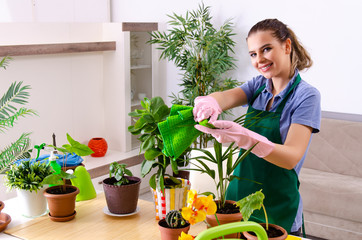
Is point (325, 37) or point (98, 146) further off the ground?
point (325, 37)

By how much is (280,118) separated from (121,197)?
0.71 metres

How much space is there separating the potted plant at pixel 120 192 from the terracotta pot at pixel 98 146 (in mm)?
2828

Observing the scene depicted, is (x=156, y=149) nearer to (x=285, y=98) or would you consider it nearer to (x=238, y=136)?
(x=238, y=136)

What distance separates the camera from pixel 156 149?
172cm

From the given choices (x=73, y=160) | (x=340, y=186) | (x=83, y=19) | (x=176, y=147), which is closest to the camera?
(x=176, y=147)

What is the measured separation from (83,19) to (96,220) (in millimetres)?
3571

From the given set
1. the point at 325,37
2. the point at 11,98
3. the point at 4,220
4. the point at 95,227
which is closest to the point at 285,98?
the point at 95,227

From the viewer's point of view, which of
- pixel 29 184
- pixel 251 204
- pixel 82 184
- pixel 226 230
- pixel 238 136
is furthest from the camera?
pixel 82 184

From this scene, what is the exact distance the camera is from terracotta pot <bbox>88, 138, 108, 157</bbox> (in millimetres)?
4623

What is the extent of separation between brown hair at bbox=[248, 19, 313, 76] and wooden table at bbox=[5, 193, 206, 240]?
2.55 ft

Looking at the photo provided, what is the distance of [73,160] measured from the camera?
6.89ft

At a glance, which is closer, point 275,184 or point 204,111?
point 204,111

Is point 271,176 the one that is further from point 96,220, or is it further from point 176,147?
point 96,220

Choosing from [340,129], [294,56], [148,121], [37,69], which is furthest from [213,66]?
[148,121]
